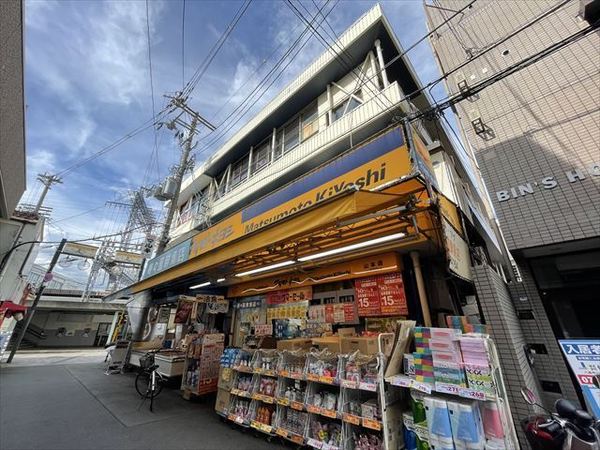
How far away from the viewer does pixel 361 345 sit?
13.3ft

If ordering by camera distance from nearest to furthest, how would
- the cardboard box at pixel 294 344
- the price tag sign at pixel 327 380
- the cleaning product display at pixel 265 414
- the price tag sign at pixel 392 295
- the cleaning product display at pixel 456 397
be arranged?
1. the cleaning product display at pixel 456 397
2. the price tag sign at pixel 327 380
3. the cleaning product display at pixel 265 414
4. the cardboard box at pixel 294 344
5. the price tag sign at pixel 392 295

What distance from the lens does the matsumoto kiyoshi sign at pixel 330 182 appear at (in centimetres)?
431

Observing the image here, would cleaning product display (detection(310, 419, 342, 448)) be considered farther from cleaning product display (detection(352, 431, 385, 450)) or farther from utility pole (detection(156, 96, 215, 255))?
utility pole (detection(156, 96, 215, 255))

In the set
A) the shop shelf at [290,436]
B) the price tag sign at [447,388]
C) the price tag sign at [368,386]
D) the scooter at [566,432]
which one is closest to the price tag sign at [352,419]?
the price tag sign at [368,386]

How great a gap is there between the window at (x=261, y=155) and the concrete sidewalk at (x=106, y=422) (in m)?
8.65

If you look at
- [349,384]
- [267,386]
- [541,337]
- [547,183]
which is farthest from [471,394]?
[547,183]

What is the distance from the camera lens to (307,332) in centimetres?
700

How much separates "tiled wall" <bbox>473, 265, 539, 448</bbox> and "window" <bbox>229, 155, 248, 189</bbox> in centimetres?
1008

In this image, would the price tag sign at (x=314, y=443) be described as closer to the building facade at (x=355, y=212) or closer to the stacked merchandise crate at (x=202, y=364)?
the building facade at (x=355, y=212)

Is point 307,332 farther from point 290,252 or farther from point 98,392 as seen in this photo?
point 98,392

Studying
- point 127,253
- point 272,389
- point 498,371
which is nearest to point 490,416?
point 498,371

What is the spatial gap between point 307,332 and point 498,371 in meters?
4.83

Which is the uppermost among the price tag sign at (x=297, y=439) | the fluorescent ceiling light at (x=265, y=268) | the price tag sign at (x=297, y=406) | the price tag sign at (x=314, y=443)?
the fluorescent ceiling light at (x=265, y=268)

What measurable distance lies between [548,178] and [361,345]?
551 centimetres
